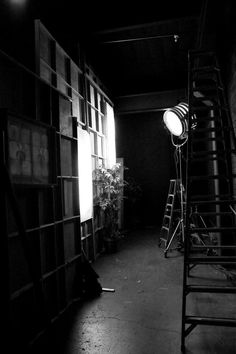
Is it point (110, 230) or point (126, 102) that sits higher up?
point (126, 102)

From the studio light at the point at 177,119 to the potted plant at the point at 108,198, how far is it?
1468mm

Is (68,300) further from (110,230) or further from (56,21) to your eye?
(56,21)

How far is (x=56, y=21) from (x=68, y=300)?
13.6ft

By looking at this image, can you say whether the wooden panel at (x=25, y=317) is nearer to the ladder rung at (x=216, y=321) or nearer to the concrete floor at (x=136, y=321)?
the concrete floor at (x=136, y=321)

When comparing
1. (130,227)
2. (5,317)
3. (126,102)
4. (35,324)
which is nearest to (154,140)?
(126,102)

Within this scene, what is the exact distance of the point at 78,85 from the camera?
5262 mm

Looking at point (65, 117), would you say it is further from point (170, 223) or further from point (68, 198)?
point (170, 223)

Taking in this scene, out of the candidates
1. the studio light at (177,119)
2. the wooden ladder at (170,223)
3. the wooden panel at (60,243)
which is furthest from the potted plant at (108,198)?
the wooden panel at (60,243)

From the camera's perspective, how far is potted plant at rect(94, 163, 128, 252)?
5.70 m

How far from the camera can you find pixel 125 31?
17.8ft

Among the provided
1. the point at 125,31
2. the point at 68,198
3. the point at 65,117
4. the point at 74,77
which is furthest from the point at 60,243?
the point at 125,31

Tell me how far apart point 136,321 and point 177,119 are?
12.3ft

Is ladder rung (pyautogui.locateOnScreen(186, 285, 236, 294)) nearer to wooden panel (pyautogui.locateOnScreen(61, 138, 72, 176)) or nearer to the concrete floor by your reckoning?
the concrete floor

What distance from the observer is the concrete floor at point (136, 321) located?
2375 mm
